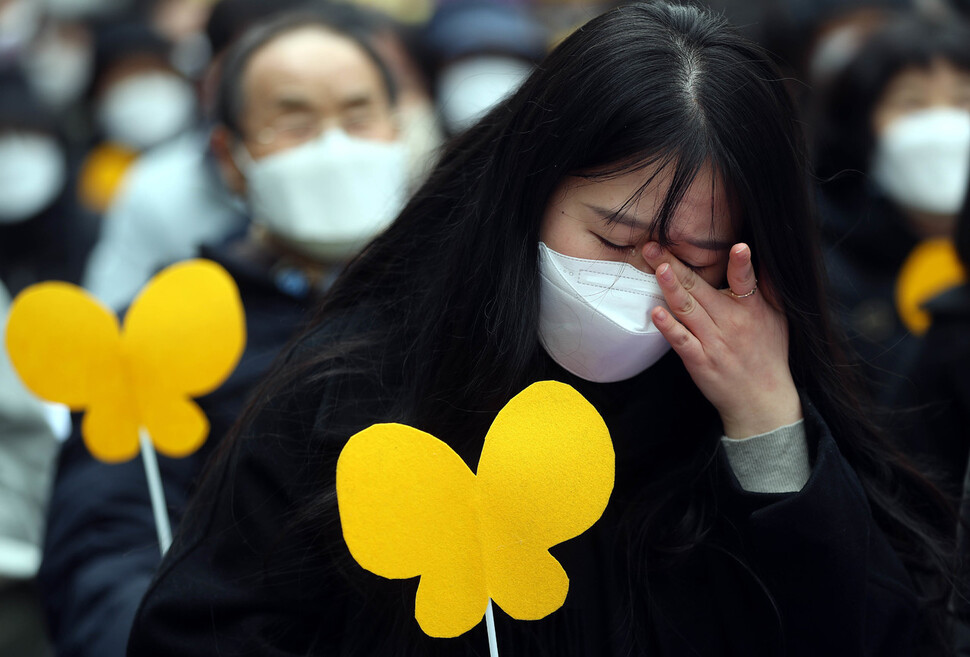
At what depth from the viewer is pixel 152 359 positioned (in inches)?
88.0

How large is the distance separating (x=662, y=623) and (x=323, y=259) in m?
1.69

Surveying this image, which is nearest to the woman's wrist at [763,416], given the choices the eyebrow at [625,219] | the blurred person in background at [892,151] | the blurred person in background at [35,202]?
the eyebrow at [625,219]

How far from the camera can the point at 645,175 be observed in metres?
1.81

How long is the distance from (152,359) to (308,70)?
1185 mm

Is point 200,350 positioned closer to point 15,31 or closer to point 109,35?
point 109,35

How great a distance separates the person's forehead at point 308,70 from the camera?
3.06 meters

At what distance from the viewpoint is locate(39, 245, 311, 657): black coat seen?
2.37m

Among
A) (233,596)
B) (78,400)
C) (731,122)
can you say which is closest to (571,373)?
(731,122)

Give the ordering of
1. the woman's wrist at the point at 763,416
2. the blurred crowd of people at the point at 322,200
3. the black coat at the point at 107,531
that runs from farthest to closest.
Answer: the blurred crowd of people at the point at 322,200 → the black coat at the point at 107,531 → the woman's wrist at the point at 763,416

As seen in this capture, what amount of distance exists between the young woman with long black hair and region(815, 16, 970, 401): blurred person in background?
6.13 ft

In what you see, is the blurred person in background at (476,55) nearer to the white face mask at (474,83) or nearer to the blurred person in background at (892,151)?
the white face mask at (474,83)

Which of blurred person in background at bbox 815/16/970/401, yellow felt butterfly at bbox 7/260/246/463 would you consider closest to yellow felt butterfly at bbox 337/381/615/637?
yellow felt butterfly at bbox 7/260/246/463

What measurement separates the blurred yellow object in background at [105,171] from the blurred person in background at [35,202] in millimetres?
1054

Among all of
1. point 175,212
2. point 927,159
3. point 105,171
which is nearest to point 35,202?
point 105,171
